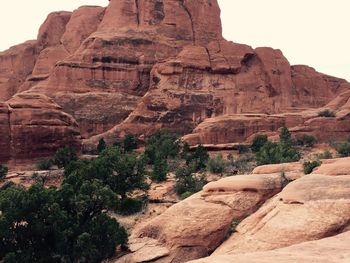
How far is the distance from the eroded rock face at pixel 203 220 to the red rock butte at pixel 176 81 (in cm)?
3597

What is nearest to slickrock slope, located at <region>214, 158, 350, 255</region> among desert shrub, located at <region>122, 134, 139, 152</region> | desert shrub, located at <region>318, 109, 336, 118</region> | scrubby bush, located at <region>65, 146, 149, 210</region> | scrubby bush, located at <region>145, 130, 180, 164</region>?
scrubby bush, located at <region>65, 146, 149, 210</region>

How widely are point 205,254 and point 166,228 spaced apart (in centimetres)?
171

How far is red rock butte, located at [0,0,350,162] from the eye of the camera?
5819 centimetres

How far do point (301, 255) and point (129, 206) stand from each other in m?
19.1

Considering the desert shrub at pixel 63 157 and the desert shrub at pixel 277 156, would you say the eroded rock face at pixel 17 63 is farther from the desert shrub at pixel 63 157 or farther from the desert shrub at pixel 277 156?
the desert shrub at pixel 277 156

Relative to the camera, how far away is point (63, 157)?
4294 centimetres

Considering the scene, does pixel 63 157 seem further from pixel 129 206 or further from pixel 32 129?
pixel 129 206

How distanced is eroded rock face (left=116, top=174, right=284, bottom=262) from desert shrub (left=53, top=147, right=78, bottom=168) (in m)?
25.3

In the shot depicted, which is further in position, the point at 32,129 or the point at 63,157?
the point at 32,129

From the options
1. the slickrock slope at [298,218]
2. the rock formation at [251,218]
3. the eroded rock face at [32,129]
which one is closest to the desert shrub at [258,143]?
the eroded rock face at [32,129]

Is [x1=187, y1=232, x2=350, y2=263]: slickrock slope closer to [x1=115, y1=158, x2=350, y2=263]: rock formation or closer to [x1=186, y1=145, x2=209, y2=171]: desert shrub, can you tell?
[x1=115, y1=158, x2=350, y2=263]: rock formation

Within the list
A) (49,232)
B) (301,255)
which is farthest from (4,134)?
(301,255)

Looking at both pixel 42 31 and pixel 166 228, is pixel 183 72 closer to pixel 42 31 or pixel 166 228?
pixel 42 31

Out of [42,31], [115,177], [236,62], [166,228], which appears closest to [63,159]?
[115,177]
